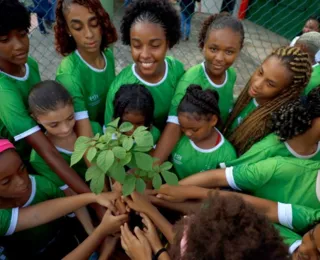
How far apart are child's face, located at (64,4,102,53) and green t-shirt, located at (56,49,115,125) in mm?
114

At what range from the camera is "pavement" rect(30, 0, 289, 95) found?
15.1 ft

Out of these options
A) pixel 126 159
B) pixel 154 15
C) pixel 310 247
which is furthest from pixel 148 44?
pixel 310 247

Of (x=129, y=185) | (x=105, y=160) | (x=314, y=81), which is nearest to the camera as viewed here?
(x=105, y=160)

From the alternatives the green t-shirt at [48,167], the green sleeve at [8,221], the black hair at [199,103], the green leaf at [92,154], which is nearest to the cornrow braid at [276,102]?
the black hair at [199,103]

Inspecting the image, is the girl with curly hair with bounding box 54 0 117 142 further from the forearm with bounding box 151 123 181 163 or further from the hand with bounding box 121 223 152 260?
the hand with bounding box 121 223 152 260

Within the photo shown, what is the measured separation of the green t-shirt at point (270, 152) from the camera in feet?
5.54

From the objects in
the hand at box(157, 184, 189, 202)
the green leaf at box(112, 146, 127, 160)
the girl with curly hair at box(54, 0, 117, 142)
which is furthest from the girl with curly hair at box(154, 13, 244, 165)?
the green leaf at box(112, 146, 127, 160)

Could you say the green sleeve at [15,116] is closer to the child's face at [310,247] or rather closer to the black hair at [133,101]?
the black hair at [133,101]

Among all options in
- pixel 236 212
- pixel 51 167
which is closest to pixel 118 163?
pixel 236 212

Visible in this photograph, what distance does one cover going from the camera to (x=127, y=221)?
1.55 meters

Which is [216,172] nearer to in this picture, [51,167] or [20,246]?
[51,167]

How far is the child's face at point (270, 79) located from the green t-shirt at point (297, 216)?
2.07 ft

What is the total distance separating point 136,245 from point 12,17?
1239 mm

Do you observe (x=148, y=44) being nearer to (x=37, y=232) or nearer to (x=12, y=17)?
(x=12, y=17)
